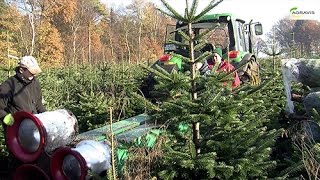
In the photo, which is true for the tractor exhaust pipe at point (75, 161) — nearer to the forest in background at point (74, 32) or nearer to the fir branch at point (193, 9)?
the fir branch at point (193, 9)

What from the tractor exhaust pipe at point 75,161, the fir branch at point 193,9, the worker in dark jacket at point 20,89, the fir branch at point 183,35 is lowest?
the tractor exhaust pipe at point 75,161

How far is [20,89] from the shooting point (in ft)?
Result: 16.8

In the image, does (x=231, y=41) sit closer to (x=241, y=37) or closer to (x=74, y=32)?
(x=241, y=37)

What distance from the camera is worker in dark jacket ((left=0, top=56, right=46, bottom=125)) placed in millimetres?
4984

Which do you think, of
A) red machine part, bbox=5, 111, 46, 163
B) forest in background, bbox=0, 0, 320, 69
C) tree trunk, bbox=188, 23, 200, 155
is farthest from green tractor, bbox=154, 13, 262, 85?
forest in background, bbox=0, 0, 320, 69

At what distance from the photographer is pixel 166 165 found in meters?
3.73

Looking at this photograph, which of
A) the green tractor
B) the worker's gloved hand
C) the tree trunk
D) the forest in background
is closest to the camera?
the tree trunk

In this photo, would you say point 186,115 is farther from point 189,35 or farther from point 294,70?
point 294,70

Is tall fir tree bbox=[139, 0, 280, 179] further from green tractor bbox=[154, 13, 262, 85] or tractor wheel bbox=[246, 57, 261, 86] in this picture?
tractor wheel bbox=[246, 57, 261, 86]

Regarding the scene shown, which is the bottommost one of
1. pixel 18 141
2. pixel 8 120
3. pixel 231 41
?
pixel 18 141

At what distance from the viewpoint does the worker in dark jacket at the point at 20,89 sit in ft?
16.4

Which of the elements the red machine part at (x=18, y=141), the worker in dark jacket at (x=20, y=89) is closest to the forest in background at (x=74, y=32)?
the worker in dark jacket at (x=20, y=89)

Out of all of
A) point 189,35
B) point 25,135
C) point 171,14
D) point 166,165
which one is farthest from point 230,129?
point 25,135

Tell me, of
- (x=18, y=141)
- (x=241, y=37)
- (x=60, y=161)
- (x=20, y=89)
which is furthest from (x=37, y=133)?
(x=241, y=37)
